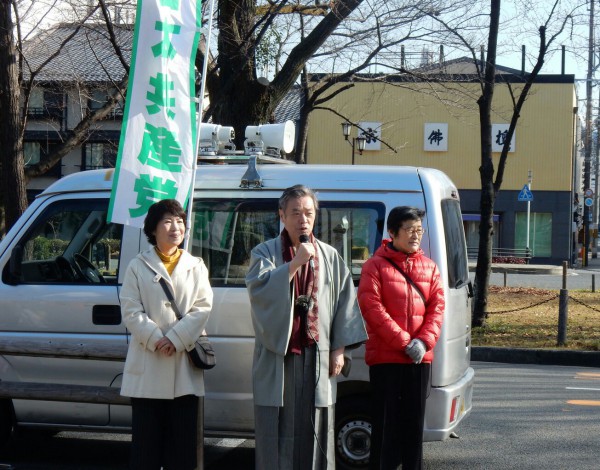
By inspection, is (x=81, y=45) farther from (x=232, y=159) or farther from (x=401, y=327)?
(x=401, y=327)

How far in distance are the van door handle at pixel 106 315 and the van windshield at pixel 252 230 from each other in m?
0.68

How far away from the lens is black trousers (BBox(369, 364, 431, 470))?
5.36 m

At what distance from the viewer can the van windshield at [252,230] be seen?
19.4 feet

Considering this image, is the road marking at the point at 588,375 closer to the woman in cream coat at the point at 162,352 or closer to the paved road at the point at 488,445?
the paved road at the point at 488,445

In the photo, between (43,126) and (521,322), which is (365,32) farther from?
(43,126)

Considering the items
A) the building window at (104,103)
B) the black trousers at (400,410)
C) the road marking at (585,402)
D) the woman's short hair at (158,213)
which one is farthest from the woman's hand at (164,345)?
the building window at (104,103)

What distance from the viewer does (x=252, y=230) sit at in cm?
601

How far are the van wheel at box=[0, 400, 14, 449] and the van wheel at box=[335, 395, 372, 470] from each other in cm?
242

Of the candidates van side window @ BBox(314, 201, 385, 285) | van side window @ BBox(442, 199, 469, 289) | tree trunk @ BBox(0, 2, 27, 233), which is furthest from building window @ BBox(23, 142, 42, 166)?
van side window @ BBox(314, 201, 385, 285)

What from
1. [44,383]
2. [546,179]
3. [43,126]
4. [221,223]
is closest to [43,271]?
[44,383]

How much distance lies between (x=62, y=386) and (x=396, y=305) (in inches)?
91.1

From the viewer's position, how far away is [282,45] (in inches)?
606

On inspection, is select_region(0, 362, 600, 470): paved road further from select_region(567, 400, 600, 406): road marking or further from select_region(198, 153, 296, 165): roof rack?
select_region(198, 153, 296, 165): roof rack

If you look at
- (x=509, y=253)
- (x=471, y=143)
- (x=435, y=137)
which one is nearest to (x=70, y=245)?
(x=435, y=137)
